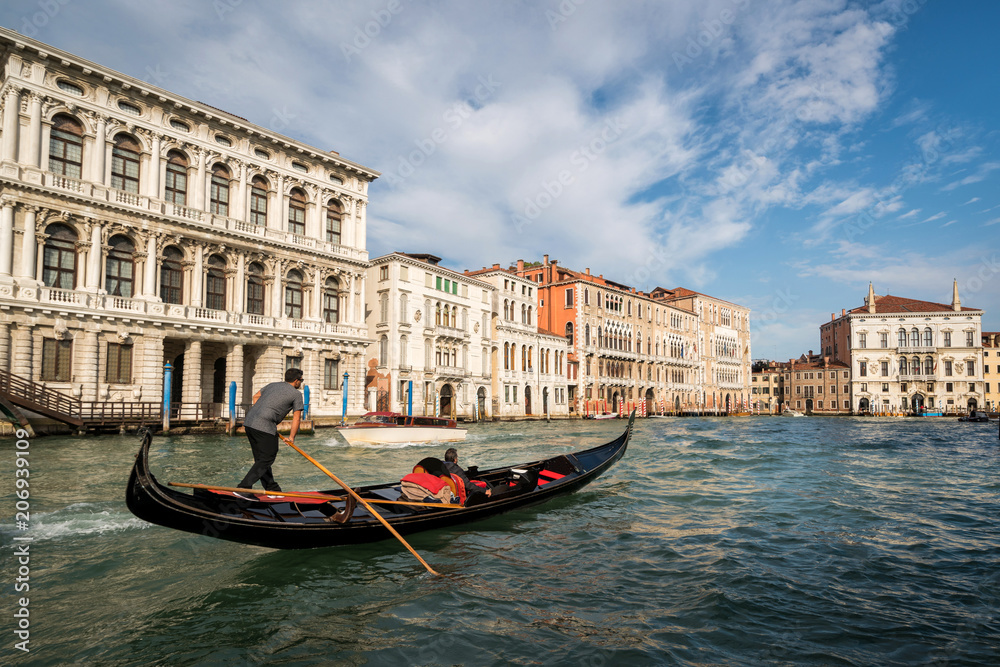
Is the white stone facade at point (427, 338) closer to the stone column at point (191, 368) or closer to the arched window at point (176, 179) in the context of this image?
the stone column at point (191, 368)

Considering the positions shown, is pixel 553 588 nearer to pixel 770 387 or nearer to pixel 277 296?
pixel 277 296

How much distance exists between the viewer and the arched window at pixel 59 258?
739 inches

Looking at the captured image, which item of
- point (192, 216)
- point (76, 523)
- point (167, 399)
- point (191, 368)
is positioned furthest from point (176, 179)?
point (76, 523)

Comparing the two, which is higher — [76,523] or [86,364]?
[86,364]

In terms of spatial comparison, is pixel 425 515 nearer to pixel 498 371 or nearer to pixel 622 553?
pixel 622 553

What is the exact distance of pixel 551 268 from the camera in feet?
156

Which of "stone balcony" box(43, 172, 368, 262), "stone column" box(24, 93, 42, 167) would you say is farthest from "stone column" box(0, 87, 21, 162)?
"stone balcony" box(43, 172, 368, 262)

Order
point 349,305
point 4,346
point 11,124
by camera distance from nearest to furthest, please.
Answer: point 4,346 → point 11,124 → point 349,305

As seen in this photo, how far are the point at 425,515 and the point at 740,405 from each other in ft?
210

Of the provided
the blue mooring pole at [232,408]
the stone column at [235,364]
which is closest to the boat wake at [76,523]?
→ the blue mooring pole at [232,408]

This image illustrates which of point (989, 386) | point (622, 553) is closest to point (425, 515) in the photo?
point (622, 553)

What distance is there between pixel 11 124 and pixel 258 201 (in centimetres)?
817

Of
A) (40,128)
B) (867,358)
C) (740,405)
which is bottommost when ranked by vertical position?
(740,405)

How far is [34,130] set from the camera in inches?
724
